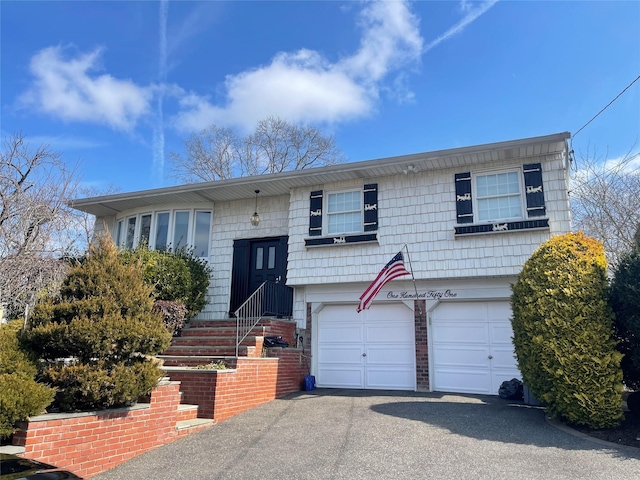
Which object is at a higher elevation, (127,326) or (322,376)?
(127,326)

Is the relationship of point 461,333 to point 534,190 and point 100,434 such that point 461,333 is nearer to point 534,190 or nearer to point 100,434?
point 534,190

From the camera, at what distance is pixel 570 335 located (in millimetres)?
6527

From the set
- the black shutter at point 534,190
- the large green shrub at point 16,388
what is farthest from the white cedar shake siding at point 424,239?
the large green shrub at point 16,388

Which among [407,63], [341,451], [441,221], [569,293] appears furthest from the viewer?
[407,63]

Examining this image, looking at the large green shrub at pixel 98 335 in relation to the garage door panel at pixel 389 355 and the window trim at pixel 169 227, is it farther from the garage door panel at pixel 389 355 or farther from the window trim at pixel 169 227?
the window trim at pixel 169 227

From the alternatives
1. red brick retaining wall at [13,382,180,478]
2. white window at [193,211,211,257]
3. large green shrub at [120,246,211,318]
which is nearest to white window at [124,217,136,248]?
large green shrub at [120,246,211,318]

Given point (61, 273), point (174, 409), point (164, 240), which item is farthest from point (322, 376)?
point (61, 273)

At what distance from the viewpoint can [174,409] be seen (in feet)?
20.8

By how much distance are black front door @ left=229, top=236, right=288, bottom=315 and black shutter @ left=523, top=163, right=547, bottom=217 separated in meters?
5.90

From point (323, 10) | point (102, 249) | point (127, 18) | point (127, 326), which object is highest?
point (323, 10)

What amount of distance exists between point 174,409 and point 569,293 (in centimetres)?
597

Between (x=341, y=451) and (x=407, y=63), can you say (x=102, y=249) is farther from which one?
(x=407, y=63)

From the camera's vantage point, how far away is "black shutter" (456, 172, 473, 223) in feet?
32.9

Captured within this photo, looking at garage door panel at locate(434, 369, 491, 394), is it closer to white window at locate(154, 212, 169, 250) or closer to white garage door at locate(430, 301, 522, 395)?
white garage door at locate(430, 301, 522, 395)
